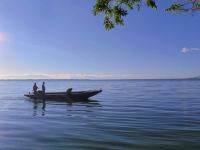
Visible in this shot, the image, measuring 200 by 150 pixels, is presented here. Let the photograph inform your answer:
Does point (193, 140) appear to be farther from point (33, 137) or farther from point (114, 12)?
point (114, 12)

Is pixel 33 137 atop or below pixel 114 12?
below

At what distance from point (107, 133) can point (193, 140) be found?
509 centimetres

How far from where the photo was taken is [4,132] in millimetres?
21266

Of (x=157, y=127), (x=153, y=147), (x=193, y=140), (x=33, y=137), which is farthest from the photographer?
(x=157, y=127)

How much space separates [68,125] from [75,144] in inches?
277

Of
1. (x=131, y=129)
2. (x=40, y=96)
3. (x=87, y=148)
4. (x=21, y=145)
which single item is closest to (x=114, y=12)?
(x=87, y=148)

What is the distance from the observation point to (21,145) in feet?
57.3

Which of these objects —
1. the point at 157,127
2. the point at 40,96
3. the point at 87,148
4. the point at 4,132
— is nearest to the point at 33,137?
the point at 4,132

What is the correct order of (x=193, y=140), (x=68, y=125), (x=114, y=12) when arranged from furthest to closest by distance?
(x=68, y=125), (x=193, y=140), (x=114, y=12)

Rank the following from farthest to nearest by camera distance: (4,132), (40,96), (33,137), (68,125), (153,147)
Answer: (40,96), (68,125), (4,132), (33,137), (153,147)

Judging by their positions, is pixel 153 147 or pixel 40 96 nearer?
pixel 153 147

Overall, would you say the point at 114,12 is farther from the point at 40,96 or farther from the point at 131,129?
the point at 40,96

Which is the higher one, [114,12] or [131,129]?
[114,12]

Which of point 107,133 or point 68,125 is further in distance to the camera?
point 68,125
